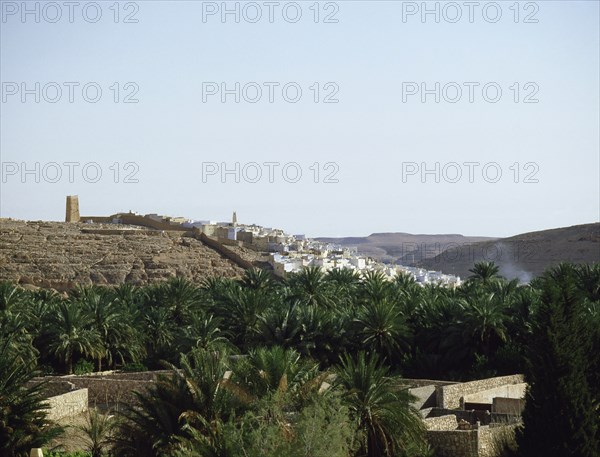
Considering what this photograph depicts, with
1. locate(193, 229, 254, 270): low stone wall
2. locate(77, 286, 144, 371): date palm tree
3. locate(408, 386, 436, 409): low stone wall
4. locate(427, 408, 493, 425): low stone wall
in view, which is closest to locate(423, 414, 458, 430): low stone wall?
locate(427, 408, 493, 425): low stone wall

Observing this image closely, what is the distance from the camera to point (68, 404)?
29109 mm

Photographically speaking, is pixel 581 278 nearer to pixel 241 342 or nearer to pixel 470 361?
pixel 470 361

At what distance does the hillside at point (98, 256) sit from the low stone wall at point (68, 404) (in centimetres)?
3489

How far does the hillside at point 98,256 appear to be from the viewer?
2648 inches

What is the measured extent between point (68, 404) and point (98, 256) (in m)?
43.7

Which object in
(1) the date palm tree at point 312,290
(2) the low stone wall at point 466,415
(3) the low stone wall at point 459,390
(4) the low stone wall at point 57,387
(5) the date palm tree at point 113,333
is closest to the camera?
(2) the low stone wall at point 466,415

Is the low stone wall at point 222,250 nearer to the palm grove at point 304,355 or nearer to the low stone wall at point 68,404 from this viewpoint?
the palm grove at point 304,355

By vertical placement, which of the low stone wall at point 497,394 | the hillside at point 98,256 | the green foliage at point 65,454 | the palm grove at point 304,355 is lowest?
the green foliage at point 65,454

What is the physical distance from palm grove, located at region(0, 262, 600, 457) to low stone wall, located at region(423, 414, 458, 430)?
3.54 ft

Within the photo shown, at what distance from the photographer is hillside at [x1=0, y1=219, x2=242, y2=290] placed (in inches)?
2648

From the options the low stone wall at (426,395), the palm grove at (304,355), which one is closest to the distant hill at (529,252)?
the palm grove at (304,355)

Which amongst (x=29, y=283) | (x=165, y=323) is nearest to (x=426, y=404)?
(x=165, y=323)

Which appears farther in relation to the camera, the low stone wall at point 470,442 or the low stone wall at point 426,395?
the low stone wall at point 426,395

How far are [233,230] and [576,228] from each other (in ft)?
127
